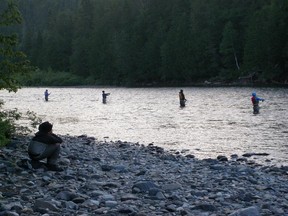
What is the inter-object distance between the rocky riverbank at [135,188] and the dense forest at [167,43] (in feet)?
244

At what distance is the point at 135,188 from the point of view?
1206cm

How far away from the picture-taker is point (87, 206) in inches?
403

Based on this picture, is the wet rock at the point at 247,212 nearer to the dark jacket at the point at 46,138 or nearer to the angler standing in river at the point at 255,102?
the dark jacket at the point at 46,138

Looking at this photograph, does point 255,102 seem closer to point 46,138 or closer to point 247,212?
point 46,138

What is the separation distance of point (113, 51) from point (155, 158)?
120368mm

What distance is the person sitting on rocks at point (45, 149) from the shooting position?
13.8m

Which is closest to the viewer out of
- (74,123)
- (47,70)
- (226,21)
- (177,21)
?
(74,123)

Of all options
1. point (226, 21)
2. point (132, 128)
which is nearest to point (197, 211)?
point (132, 128)

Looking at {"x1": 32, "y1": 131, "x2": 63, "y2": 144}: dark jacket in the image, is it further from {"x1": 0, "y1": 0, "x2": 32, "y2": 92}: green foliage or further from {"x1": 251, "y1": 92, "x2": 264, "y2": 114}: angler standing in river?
{"x1": 251, "y1": 92, "x2": 264, "y2": 114}: angler standing in river

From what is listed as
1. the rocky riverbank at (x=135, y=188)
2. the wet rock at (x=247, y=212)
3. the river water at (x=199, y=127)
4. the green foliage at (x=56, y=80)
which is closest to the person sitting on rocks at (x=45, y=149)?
the rocky riverbank at (x=135, y=188)

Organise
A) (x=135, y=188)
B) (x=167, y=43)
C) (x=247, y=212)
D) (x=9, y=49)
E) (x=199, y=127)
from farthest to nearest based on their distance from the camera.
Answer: (x=167, y=43) → (x=199, y=127) → (x=9, y=49) → (x=135, y=188) → (x=247, y=212)

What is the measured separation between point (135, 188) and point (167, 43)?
4255 inches

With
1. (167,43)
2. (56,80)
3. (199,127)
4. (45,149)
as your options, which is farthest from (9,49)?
(56,80)

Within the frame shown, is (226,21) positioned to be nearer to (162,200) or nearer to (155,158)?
(155,158)
